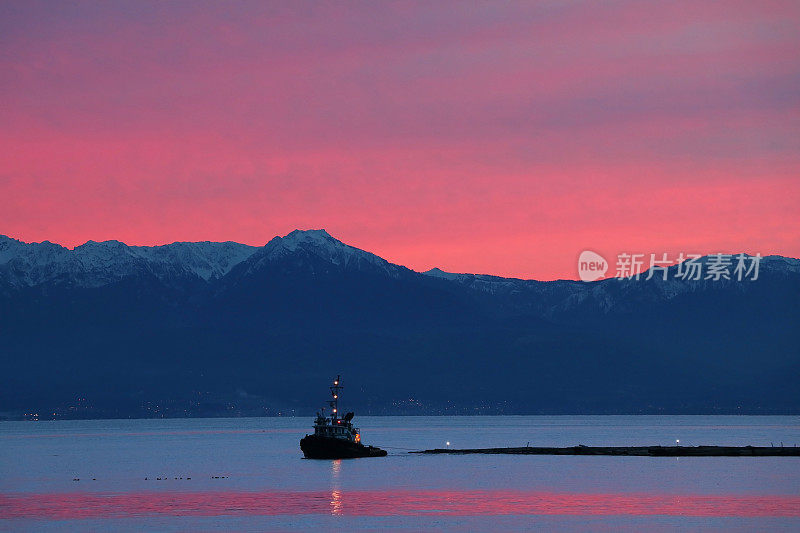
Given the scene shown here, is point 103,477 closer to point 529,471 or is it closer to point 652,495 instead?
point 529,471

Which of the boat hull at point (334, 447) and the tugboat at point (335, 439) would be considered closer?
the tugboat at point (335, 439)

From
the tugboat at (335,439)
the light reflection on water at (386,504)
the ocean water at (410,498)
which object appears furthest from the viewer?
the tugboat at (335,439)

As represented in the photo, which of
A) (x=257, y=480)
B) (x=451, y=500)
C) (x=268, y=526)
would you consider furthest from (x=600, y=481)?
(x=268, y=526)

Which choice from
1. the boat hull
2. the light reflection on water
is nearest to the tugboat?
the boat hull

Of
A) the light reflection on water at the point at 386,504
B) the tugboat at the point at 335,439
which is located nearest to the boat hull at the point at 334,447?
the tugboat at the point at 335,439

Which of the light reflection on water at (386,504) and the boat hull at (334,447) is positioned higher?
the boat hull at (334,447)

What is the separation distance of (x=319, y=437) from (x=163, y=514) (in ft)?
238

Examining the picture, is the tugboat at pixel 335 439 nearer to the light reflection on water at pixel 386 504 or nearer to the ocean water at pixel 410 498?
the ocean water at pixel 410 498

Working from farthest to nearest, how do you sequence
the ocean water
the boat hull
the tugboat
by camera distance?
the boat hull
the tugboat
the ocean water

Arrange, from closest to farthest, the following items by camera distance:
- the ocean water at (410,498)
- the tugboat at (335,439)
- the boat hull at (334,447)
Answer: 1. the ocean water at (410,498)
2. the tugboat at (335,439)
3. the boat hull at (334,447)

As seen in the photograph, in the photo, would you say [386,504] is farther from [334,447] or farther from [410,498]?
[334,447]

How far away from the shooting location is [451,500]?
137625 mm

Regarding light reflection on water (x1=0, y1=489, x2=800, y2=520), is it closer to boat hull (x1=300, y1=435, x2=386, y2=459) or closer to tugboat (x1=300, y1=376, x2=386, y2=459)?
tugboat (x1=300, y1=376, x2=386, y2=459)

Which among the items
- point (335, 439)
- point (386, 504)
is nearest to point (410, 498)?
point (386, 504)
